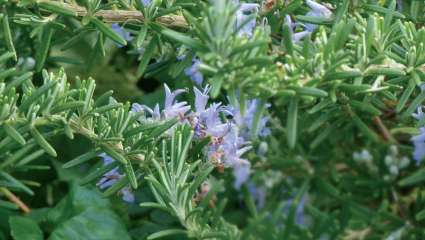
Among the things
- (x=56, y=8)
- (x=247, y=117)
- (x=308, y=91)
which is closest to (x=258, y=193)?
(x=247, y=117)

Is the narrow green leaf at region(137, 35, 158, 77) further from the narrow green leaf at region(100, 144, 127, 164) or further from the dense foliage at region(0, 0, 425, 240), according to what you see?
the narrow green leaf at region(100, 144, 127, 164)

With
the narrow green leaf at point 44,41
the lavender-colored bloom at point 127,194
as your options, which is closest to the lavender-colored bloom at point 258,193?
the lavender-colored bloom at point 127,194

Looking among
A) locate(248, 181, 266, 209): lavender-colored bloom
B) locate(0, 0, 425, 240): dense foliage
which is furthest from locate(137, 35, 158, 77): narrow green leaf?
locate(248, 181, 266, 209): lavender-colored bloom

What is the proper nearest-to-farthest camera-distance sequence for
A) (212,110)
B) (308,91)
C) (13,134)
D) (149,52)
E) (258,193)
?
(308,91) < (13,134) < (212,110) < (149,52) < (258,193)

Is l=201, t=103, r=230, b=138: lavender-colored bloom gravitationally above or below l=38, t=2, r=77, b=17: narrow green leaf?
below

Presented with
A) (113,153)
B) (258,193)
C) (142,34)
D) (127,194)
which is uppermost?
(142,34)

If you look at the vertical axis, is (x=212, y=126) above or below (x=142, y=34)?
below

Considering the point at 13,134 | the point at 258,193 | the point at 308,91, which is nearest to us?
the point at 308,91

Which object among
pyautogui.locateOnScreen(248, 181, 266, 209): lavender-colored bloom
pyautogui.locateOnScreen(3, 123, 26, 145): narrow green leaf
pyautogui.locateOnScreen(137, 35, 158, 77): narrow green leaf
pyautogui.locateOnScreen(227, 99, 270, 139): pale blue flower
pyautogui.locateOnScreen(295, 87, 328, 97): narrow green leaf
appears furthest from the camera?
pyautogui.locateOnScreen(248, 181, 266, 209): lavender-colored bloom

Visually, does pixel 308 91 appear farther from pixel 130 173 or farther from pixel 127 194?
pixel 127 194

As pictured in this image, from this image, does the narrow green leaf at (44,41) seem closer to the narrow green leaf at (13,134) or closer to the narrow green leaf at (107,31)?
the narrow green leaf at (107,31)
